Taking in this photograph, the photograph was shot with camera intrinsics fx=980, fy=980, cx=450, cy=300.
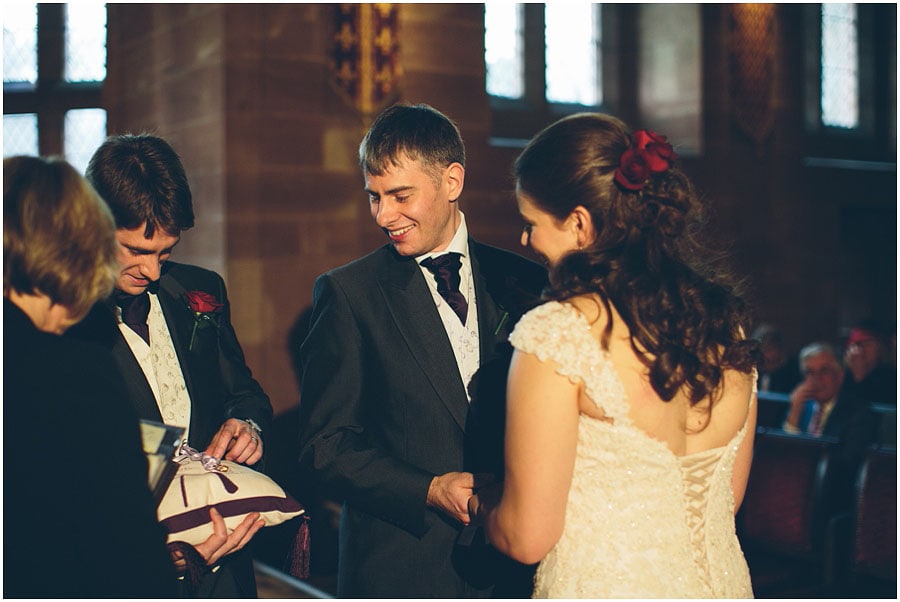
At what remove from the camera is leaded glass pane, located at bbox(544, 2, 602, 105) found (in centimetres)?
821

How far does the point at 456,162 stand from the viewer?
8.46 feet

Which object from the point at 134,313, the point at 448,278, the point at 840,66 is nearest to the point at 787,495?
the point at 448,278

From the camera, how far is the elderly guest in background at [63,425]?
1407mm

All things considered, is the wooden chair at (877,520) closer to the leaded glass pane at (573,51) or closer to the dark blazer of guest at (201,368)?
the dark blazer of guest at (201,368)

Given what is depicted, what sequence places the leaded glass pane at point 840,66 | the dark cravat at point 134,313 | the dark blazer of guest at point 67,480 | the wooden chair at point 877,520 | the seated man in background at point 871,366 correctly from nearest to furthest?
1. the dark blazer of guest at point 67,480
2. the dark cravat at point 134,313
3. the wooden chair at point 877,520
4. the seated man in background at point 871,366
5. the leaded glass pane at point 840,66

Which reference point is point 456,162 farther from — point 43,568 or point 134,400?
point 43,568

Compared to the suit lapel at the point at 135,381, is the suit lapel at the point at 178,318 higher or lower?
higher

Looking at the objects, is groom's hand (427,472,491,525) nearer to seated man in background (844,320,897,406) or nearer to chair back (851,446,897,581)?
chair back (851,446,897,581)

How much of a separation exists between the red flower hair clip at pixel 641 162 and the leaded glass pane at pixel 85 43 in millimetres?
5906

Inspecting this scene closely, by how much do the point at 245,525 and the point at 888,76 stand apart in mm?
9576

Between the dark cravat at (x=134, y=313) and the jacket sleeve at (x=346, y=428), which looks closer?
the jacket sleeve at (x=346, y=428)

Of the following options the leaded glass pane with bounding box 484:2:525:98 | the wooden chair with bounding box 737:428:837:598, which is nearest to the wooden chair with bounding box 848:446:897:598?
the wooden chair with bounding box 737:428:837:598

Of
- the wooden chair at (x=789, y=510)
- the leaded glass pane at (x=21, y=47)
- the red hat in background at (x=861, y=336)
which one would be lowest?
the wooden chair at (x=789, y=510)

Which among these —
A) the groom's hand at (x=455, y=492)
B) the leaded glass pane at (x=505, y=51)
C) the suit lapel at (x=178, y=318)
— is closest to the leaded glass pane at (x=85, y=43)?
the leaded glass pane at (x=505, y=51)
